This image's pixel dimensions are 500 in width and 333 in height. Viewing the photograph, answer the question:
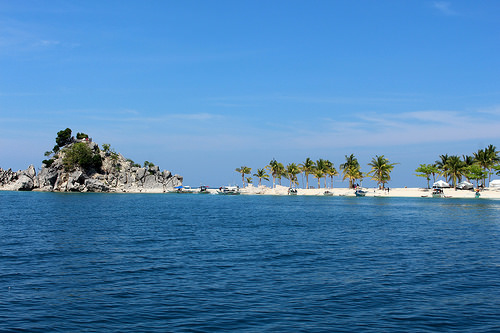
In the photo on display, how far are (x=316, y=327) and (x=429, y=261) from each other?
614 inches

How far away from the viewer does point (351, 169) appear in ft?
586

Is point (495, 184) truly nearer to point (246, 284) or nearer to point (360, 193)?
point (360, 193)

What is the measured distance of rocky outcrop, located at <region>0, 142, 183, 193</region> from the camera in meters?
172

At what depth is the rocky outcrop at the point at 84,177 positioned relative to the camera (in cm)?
17150

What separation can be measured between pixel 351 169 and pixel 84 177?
377ft

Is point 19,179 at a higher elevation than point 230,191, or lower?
higher

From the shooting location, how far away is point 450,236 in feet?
131

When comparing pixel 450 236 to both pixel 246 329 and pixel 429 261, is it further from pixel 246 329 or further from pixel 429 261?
pixel 246 329

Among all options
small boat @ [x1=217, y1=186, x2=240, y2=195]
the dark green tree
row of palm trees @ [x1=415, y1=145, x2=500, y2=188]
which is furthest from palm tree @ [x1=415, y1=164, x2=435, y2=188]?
the dark green tree

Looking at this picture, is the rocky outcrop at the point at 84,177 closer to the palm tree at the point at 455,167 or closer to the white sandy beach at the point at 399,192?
the white sandy beach at the point at 399,192

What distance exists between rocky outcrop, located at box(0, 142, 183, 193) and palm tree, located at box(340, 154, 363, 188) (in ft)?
306

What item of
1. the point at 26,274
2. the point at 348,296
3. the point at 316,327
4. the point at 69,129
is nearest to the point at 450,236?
the point at 348,296

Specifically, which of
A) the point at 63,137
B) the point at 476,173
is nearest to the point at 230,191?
the point at 63,137

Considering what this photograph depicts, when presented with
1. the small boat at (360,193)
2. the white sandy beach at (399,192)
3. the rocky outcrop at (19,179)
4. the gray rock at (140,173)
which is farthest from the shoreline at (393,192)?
the gray rock at (140,173)
